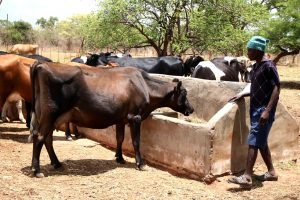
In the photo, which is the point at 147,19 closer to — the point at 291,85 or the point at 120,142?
the point at 291,85

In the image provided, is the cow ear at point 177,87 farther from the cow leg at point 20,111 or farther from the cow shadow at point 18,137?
the cow leg at point 20,111

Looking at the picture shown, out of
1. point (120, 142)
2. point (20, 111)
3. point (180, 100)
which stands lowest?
point (20, 111)

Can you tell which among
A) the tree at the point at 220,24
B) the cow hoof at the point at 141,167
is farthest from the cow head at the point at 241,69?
the cow hoof at the point at 141,167

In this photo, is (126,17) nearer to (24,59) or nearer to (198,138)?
(24,59)

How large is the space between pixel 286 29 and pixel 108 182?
18.0 metres

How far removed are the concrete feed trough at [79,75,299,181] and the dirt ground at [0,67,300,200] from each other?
0.62 feet

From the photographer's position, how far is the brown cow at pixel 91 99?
6090 mm

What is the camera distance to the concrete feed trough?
5961 millimetres

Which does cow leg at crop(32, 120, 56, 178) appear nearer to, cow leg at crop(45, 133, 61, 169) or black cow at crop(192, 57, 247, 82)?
cow leg at crop(45, 133, 61, 169)

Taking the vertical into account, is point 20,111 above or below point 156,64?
below

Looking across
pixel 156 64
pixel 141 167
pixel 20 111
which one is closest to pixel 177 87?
pixel 141 167

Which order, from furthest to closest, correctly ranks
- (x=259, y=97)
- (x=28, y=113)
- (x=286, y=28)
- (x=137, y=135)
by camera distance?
(x=286, y=28), (x=28, y=113), (x=137, y=135), (x=259, y=97)

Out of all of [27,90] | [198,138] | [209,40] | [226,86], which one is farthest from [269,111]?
[209,40]

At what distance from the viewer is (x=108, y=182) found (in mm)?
5879
